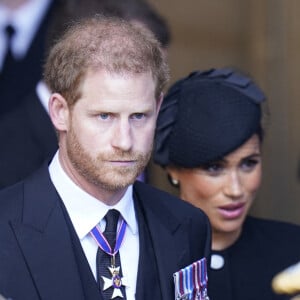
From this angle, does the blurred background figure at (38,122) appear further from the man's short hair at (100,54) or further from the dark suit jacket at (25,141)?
the man's short hair at (100,54)

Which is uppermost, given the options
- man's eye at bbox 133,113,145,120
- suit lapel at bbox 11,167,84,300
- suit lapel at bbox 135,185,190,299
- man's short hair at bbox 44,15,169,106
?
man's short hair at bbox 44,15,169,106

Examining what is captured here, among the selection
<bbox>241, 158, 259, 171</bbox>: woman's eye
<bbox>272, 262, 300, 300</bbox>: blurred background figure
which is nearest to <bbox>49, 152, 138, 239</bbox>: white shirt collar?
<bbox>272, 262, 300, 300</bbox>: blurred background figure

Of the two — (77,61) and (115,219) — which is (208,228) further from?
(77,61)

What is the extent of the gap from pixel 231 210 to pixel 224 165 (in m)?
0.16

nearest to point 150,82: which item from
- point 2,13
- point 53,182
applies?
point 53,182

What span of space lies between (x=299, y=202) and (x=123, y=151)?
10.4 ft

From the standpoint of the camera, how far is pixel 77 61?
2971 millimetres

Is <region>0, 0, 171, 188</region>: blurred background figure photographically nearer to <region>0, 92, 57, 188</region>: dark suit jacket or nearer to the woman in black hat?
<region>0, 92, 57, 188</region>: dark suit jacket

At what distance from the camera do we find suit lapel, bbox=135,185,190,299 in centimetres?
311

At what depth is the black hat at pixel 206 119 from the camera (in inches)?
149

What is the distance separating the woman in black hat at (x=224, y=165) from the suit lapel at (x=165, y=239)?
54 centimetres

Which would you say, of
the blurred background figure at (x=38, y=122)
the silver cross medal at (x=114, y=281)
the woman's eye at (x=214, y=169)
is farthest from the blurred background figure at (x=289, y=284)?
the blurred background figure at (x=38, y=122)

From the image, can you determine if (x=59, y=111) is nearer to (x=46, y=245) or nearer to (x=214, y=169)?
(x=46, y=245)

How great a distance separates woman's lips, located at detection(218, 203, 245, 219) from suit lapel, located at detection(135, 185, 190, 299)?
553 millimetres
